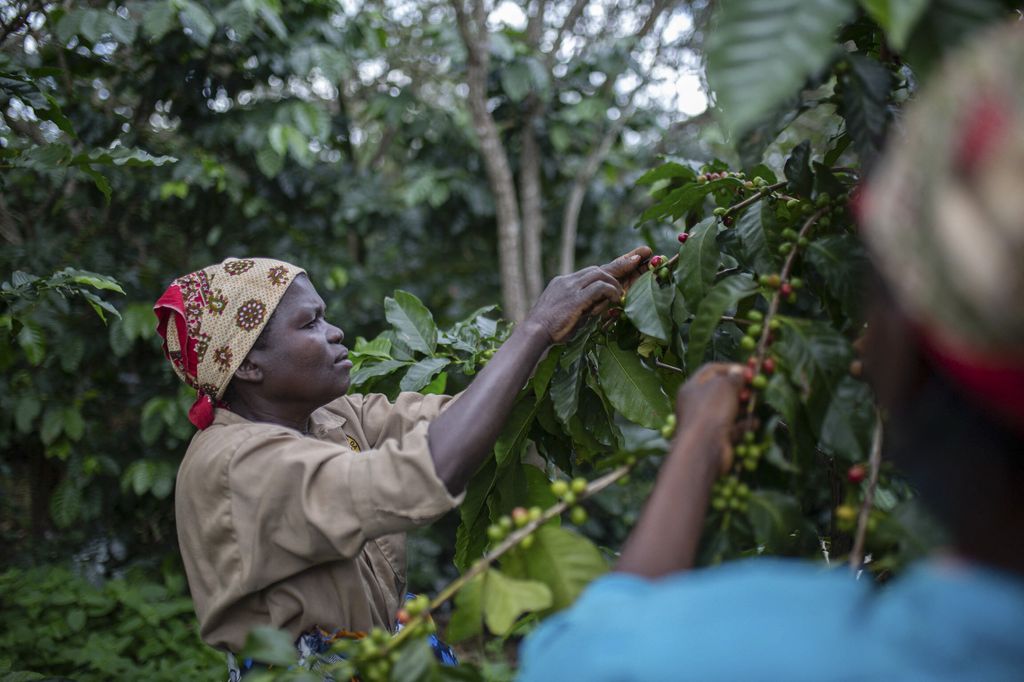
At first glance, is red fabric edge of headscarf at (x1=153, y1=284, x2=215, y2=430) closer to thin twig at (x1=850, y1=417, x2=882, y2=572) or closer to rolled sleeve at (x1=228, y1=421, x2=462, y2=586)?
rolled sleeve at (x1=228, y1=421, x2=462, y2=586)

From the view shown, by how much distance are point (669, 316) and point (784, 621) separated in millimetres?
840

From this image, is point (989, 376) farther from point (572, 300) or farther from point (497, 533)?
point (572, 300)

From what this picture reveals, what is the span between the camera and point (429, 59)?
5.48 m

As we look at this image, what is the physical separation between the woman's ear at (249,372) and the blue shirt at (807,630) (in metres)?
1.14

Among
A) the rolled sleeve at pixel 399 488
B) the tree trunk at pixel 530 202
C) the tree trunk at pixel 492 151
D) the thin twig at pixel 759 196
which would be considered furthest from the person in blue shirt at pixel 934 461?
the tree trunk at pixel 530 202

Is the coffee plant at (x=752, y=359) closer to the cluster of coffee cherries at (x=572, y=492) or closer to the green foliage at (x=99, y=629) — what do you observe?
the cluster of coffee cherries at (x=572, y=492)

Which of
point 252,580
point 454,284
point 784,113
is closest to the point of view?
point 784,113

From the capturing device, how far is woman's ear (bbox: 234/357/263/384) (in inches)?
71.9

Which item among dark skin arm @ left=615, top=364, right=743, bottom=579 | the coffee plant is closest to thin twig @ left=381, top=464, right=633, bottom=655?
the coffee plant

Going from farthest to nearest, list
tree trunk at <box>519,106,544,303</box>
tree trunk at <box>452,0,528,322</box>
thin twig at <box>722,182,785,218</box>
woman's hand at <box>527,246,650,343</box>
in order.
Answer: tree trunk at <box>519,106,544,303</box> < tree trunk at <box>452,0,528,322</box> < woman's hand at <box>527,246,650,343</box> < thin twig at <box>722,182,785,218</box>

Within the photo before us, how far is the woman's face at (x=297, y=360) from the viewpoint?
5.97 ft

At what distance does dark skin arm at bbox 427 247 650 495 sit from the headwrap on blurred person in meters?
0.84

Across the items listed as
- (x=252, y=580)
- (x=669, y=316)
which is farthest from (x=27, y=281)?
(x=669, y=316)

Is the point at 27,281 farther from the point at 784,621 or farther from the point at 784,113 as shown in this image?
the point at 784,621
